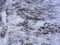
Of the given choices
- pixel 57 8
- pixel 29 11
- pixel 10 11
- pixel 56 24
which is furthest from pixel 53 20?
pixel 10 11

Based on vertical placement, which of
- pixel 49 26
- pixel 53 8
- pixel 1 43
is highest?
pixel 53 8

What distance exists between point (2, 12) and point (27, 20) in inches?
17.7

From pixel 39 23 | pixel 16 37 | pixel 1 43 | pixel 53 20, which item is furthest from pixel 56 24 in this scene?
pixel 1 43

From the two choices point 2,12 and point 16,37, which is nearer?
point 16,37

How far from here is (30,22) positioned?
190 cm

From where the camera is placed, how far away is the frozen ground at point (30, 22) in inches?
66.9

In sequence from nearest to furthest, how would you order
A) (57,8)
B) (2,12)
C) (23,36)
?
(23,36) → (57,8) → (2,12)

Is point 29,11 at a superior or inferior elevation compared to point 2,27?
superior

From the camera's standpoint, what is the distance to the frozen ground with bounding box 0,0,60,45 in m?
1.70

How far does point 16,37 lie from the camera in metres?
1.75

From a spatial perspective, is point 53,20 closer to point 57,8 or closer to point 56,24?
point 56,24

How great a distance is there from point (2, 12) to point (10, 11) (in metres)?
0.13

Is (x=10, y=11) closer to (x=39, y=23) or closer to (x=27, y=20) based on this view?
(x=27, y=20)

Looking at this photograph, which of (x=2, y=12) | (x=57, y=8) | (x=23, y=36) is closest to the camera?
(x=23, y=36)
